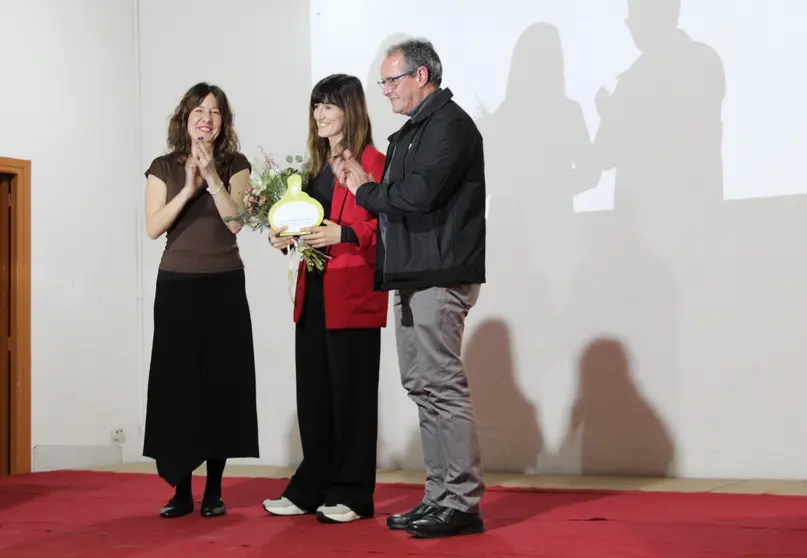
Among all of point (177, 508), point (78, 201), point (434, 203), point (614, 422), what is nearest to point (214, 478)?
point (177, 508)

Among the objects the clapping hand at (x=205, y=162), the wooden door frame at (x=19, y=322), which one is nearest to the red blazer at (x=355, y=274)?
the clapping hand at (x=205, y=162)

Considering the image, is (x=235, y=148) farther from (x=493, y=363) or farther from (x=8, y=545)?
(x=493, y=363)

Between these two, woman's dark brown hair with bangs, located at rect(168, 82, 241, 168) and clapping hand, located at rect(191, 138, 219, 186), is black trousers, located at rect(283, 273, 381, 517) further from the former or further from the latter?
woman's dark brown hair with bangs, located at rect(168, 82, 241, 168)

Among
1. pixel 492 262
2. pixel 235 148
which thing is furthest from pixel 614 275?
pixel 235 148

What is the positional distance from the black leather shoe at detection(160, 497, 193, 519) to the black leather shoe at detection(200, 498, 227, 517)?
0.32 ft

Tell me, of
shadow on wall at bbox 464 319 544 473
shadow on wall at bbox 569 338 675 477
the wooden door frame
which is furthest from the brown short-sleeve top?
the wooden door frame

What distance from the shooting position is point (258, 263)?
579 cm

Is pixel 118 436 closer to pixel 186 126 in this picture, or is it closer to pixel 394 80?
pixel 186 126

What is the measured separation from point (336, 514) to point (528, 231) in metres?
2.07

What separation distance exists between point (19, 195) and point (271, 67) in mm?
1498

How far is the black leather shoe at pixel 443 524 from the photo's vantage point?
299 centimetres

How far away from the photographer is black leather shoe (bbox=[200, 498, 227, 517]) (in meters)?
3.55

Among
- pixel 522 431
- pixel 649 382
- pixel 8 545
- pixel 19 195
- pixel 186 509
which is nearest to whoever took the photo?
pixel 8 545

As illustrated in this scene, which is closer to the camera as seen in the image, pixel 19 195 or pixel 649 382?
pixel 649 382
